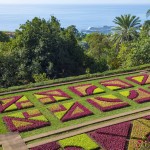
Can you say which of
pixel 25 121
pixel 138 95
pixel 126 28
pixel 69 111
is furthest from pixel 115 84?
pixel 126 28

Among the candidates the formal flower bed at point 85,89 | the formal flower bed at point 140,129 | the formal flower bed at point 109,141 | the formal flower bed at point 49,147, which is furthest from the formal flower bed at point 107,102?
the formal flower bed at point 49,147

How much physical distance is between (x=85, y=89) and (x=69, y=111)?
17.2ft

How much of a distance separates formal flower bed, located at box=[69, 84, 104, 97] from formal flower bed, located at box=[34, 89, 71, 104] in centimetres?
118

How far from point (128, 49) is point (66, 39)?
33.4 feet

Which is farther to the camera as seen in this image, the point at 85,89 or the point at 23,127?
the point at 85,89

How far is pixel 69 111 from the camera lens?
74.7 ft

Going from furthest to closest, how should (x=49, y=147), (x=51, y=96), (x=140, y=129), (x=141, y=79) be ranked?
1. (x=141, y=79)
2. (x=51, y=96)
3. (x=140, y=129)
4. (x=49, y=147)

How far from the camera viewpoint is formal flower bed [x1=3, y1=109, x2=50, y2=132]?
A: 20078mm

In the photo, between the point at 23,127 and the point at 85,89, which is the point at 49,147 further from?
the point at 85,89

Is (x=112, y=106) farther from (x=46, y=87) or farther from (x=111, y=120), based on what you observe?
(x=46, y=87)

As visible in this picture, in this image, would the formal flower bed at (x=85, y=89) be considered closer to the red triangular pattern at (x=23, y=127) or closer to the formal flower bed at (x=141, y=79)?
the formal flower bed at (x=141, y=79)

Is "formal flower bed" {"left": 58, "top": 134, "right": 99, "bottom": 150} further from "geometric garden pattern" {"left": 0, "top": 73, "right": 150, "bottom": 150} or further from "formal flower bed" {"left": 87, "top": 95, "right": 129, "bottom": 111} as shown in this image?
"formal flower bed" {"left": 87, "top": 95, "right": 129, "bottom": 111}

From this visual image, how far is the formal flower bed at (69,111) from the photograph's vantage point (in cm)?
2180

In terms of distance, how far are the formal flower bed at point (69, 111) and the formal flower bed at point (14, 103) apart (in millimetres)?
2187
